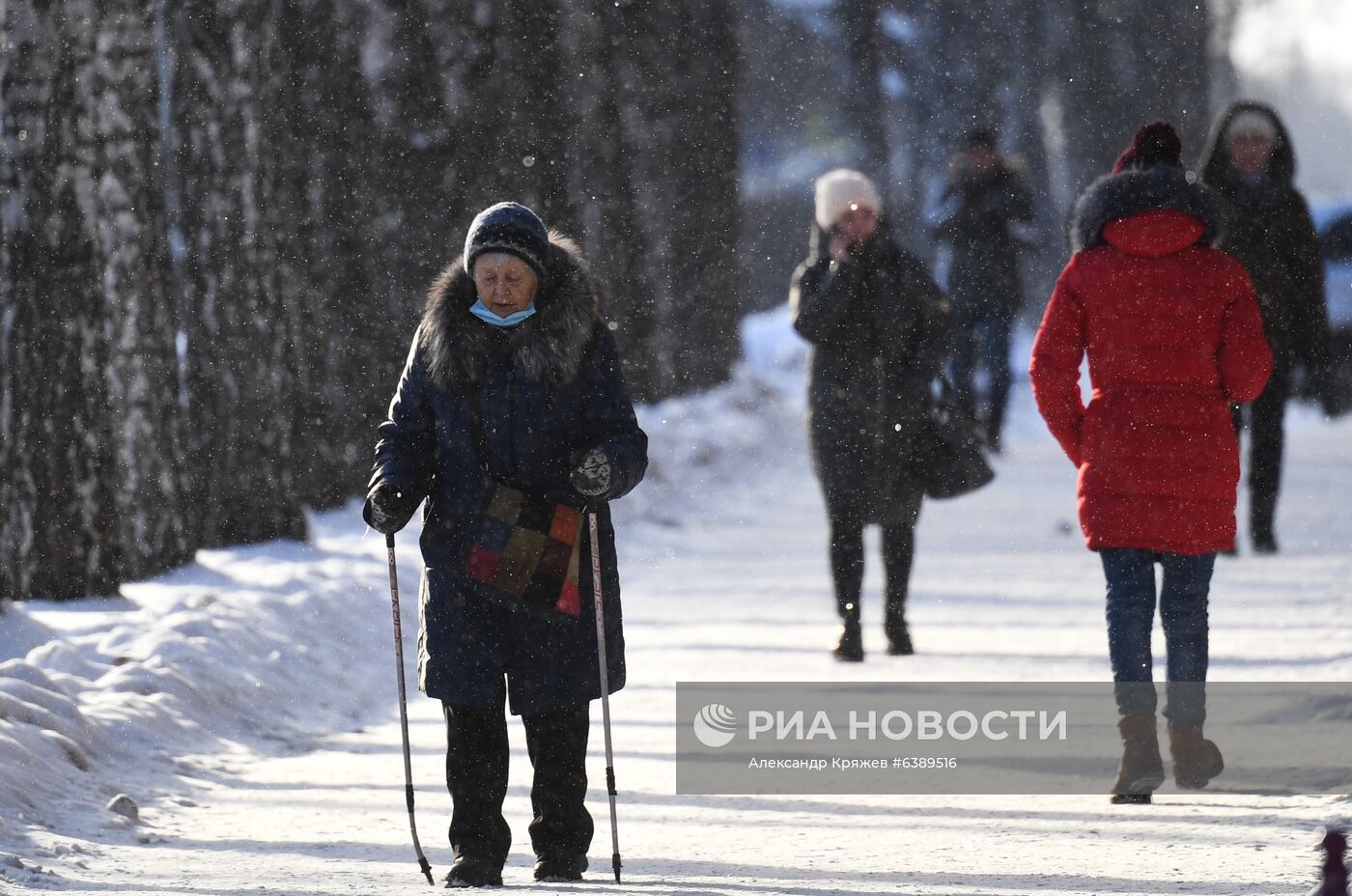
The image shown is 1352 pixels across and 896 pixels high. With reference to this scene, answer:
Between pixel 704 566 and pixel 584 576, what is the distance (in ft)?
23.9

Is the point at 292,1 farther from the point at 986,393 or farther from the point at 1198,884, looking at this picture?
the point at 1198,884

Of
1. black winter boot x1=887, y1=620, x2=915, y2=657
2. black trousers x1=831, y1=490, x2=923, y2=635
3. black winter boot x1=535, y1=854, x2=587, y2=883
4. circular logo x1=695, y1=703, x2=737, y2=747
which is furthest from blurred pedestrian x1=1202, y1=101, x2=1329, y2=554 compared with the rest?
black winter boot x1=535, y1=854, x2=587, y2=883

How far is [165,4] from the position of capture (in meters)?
11.8

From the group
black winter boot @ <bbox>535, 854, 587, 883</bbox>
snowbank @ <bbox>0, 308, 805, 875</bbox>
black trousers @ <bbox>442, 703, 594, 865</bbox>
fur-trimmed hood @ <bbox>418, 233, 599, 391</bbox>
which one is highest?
fur-trimmed hood @ <bbox>418, 233, 599, 391</bbox>

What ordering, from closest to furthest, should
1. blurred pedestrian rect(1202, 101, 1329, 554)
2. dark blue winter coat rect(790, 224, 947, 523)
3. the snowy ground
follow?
the snowy ground < dark blue winter coat rect(790, 224, 947, 523) < blurred pedestrian rect(1202, 101, 1329, 554)

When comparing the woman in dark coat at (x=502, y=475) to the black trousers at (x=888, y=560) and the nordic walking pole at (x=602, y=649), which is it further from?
the black trousers at (x=888, y=560)

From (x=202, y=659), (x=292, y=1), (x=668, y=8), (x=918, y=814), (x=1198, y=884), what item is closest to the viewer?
(x=1198, y=884)

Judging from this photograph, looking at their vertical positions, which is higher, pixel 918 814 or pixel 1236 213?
pixel 1236 213

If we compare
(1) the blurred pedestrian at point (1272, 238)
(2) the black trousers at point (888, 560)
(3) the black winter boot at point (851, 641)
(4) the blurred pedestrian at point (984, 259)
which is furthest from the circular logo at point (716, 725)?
(4) the blurred pedestrian at point (984, 259)

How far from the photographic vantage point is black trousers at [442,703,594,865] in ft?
16.8

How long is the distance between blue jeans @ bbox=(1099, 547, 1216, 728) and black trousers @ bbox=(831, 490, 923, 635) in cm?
285

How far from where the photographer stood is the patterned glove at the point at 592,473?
4984mm

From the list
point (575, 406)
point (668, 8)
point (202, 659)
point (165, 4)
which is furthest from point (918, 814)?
point (668, 8)

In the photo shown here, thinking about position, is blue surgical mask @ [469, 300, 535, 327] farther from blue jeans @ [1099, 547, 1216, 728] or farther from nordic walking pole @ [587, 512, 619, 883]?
blue jeans @ [1099, 547, 1216, 728]
